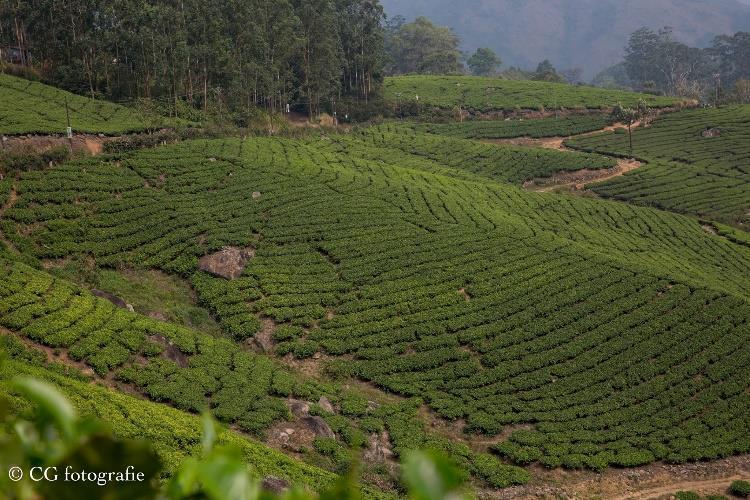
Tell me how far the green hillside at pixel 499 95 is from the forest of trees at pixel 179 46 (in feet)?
47.7

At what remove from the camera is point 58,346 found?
18859 millimetres

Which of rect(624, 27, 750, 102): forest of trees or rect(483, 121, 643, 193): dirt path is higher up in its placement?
rect(624, 27, 750, 102): forest of trees

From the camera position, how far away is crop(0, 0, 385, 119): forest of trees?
4619 centimetres

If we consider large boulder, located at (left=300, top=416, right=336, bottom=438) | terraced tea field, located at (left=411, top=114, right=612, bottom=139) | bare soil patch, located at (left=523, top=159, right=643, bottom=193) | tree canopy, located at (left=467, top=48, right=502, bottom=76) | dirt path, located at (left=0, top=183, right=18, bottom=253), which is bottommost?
large boulder, located at (left=300, top=416, right=336, bottom=438)

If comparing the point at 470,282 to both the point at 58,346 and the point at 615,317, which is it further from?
the point at 58,346

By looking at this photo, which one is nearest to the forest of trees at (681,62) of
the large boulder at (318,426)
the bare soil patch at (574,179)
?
the bare soil patch at (574,179)

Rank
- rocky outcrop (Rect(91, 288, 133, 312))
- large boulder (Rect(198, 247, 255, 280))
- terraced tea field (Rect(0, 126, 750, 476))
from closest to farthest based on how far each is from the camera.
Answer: terraced tea field (Rect(0, 126, 750, 476)) < rocky outcrop (Rect(91, 288, 133, 312)) < large boulder (Rect(198, 247, 255, 280))

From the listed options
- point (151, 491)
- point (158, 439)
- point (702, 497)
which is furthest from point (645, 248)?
point (151, 491)

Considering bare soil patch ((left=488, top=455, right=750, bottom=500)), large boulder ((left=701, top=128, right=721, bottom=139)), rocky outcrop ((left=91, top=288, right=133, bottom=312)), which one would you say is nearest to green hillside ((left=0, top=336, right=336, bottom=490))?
bare soil patch ((left=488, top=455, right=750, bottom=500))

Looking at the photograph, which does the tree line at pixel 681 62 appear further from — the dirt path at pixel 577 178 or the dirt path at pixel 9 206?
the dirt path at pixel 9 206

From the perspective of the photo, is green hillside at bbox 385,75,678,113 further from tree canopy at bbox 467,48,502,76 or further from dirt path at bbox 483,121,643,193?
tree canopy at bbox 467,48,502,76

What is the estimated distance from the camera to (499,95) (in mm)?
74188

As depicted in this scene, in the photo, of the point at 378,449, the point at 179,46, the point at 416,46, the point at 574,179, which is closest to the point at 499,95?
the point at 574,179

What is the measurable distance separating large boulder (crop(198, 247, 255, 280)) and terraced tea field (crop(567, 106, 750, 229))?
95.1ft
